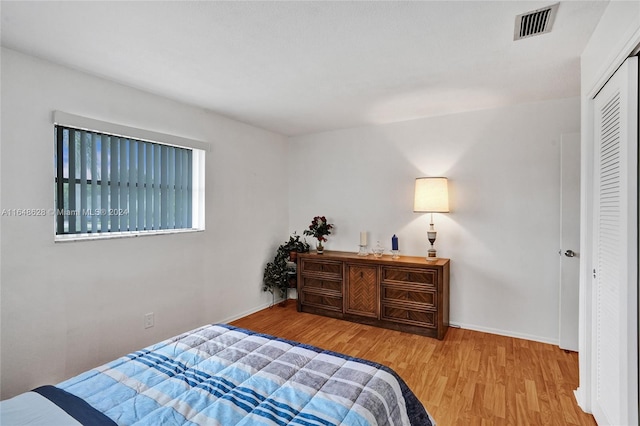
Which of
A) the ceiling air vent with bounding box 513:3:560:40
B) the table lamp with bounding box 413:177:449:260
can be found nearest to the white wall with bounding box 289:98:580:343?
the table lamp with bounding box 413:177:449:260

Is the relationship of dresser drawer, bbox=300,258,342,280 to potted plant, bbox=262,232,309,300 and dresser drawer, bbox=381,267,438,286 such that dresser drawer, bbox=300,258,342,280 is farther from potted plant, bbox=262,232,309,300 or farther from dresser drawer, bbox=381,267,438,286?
dresser drawer, bbox=381,267,438,286

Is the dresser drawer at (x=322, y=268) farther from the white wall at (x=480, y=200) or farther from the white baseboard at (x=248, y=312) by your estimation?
the white baseboard at (x=248, y=312)

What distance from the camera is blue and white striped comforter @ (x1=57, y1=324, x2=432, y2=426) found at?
126 cm

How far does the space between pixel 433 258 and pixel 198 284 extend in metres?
2.61

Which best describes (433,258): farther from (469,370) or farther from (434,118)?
(434,118)

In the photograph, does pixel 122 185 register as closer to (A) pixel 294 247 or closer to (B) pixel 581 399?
(A) pixel 294 247

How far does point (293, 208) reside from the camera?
4855 mm

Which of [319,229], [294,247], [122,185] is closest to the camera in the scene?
[122,185]

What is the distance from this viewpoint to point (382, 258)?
381cm

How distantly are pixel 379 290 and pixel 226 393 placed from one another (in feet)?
8.11

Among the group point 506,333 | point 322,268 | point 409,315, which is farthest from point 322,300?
point 506,333

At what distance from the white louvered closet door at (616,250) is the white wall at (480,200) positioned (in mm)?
1366

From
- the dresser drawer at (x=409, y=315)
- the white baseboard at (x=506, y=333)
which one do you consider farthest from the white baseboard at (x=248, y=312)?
the white baseboard at (x=506, y=333)

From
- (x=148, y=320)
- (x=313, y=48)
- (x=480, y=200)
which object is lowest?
(x=148, y=320)
